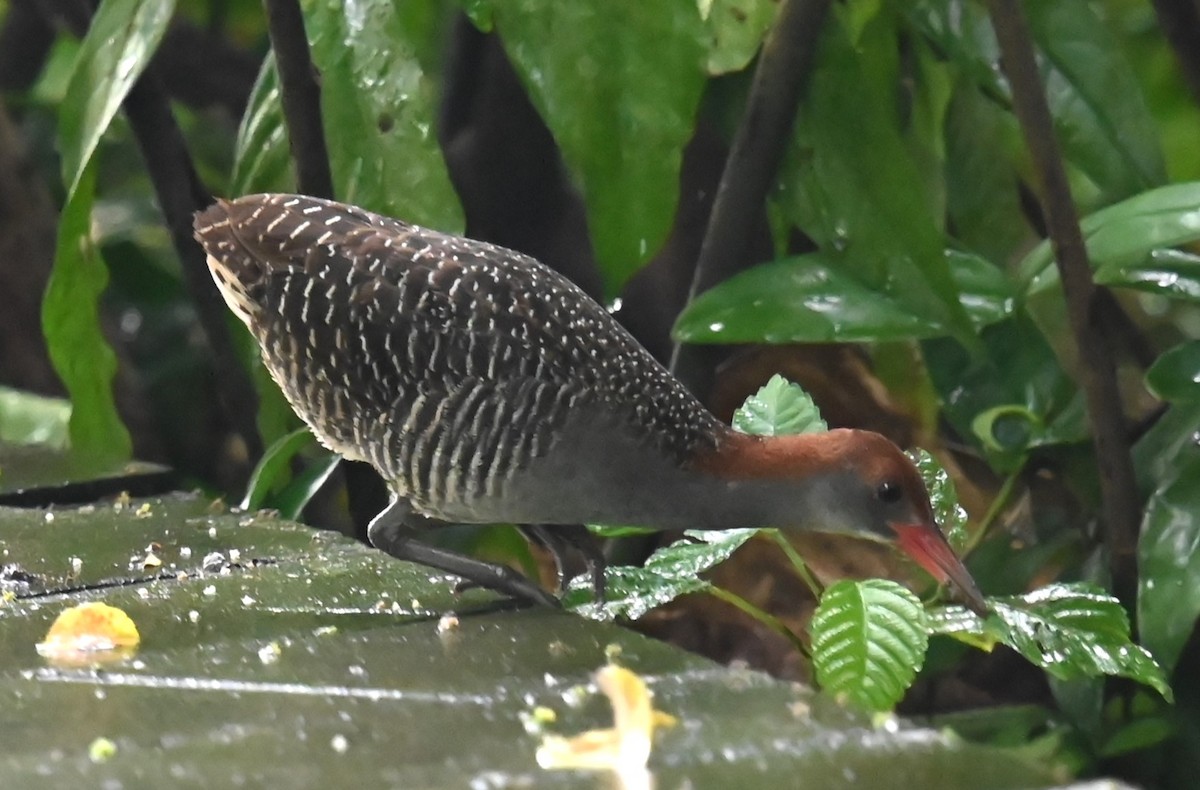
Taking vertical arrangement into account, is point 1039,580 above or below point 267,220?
below

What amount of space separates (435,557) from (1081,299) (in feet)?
3.10

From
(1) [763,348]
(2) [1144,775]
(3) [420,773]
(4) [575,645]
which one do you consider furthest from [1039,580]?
(3) [420,773]

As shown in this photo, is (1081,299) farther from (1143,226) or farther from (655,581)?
(655,581)

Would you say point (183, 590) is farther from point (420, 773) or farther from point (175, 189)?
point (175, 189)

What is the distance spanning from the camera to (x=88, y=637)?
5.15 feet

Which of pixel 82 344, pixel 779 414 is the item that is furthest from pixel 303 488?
pixel 779 414

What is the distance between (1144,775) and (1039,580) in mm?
446

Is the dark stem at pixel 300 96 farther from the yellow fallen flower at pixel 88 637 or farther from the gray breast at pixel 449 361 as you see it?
the yellow fallen flower at pixel 88 637

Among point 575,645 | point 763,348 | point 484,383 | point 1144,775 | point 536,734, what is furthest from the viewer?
point 763,348

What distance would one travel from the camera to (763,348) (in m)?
2.74

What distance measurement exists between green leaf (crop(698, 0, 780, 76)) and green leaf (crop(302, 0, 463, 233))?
0.44m

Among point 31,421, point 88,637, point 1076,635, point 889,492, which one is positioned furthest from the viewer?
point 31,421

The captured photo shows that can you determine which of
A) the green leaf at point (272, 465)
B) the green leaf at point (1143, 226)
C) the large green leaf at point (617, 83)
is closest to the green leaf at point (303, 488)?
the green leaf at point (272, 465)

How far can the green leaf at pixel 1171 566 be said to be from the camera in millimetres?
1873
